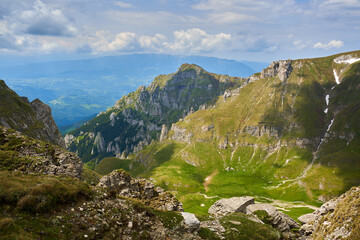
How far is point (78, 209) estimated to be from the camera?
877 inches

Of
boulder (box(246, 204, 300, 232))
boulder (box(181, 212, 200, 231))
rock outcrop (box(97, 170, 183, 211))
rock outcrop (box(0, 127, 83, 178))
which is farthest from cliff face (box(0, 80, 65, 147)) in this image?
boulder (box(246, 204, 300, 232))

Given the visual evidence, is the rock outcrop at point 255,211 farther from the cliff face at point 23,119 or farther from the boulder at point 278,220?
the cliff face at point 23,119

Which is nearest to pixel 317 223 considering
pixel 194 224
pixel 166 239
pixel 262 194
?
pixel 194 224

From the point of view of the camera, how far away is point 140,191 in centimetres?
4744

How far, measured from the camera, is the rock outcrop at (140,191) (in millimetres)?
A: 43656

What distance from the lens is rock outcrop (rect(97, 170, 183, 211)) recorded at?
43.7 metres

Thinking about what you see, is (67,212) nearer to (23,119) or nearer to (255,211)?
(255,211)

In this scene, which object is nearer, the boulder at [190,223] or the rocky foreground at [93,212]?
the rocky foreground at [93,212]

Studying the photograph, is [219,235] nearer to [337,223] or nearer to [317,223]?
[337,223]

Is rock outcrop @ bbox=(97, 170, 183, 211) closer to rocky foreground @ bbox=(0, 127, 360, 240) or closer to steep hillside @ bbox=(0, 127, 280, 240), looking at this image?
rocky foreground @ bbox=(0, 127, 360, 240)

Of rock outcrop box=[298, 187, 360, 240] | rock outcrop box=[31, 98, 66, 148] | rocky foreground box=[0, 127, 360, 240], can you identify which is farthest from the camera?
rock outcrop box=[31, 98, 66, 148]

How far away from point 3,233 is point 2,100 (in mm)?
126353

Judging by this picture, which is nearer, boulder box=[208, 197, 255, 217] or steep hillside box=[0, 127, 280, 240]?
steep hillside box=[0, 127, 280, 240]

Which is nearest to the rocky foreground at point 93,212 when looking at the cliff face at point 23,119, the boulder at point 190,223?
the boulder at point 190,223
